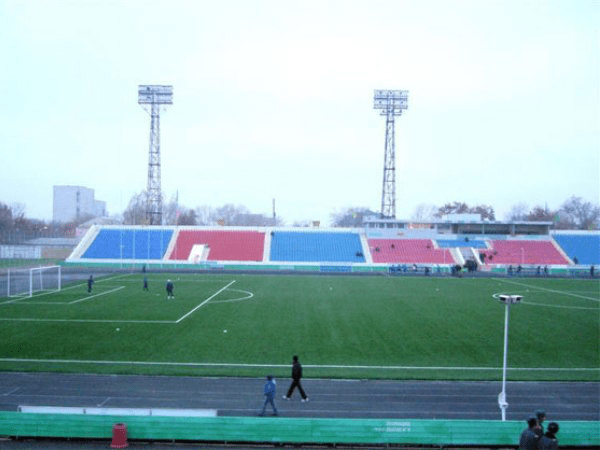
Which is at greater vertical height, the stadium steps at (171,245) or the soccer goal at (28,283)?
the stadium steps at (171,245)

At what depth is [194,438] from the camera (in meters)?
10.4

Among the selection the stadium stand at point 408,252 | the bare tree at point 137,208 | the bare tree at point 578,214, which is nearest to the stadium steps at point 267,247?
the stadium stand at point 408,252

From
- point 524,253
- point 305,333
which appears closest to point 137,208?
point 524,253

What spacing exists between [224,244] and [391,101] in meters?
29.8

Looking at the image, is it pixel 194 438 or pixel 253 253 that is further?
pixel 253 253

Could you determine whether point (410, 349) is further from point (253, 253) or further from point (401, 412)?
point (253, 253)

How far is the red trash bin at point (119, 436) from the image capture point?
33.2 ft

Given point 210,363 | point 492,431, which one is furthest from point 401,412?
point 210,363

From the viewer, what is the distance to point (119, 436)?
10.1m

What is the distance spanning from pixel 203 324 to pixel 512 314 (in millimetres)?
16850

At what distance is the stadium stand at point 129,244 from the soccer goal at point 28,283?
66.8 feet

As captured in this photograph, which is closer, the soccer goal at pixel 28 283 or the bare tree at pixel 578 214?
the soccer goal at pixel 28 283

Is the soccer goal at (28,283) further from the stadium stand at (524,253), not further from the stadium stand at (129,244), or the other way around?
the stadium stand at (524,253)

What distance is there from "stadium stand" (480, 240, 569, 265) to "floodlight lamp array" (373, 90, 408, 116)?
21.8 metres
